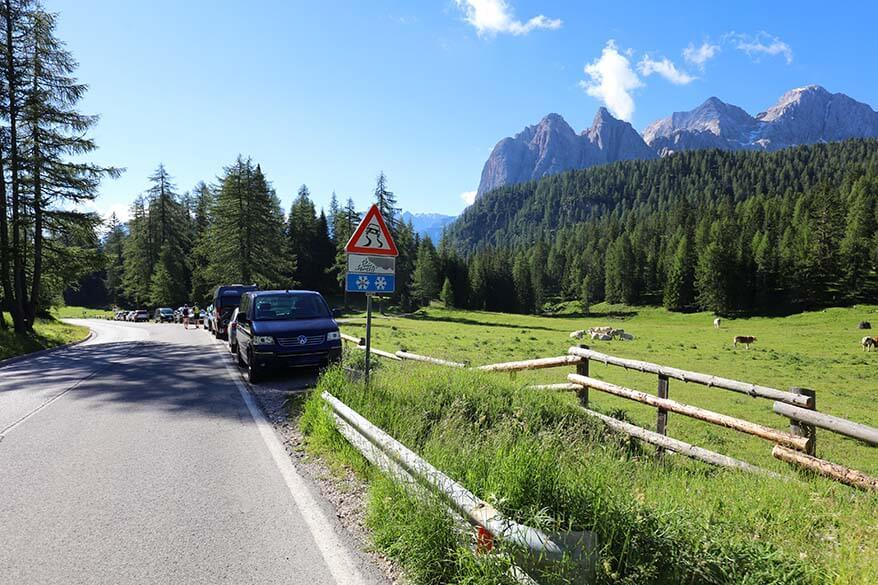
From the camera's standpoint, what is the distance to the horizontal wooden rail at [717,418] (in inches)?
223

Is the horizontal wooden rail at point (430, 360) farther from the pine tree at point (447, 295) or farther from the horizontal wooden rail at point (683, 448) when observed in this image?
the pine tree at point (447, 295)

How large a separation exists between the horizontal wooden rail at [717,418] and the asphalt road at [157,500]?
5.18m

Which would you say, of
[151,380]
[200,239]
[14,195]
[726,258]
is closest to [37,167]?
[14,195]

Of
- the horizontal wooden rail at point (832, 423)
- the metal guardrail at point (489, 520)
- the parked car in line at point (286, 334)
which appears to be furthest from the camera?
the parked car in line at point (286, 334)

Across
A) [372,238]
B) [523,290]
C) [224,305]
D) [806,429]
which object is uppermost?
[372,238]

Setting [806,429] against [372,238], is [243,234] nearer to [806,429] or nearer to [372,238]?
[372,238]

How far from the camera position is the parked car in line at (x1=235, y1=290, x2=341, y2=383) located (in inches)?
426

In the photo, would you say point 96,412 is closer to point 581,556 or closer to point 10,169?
point 581,556

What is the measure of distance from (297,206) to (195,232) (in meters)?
16.1

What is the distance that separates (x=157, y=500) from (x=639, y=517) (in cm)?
447

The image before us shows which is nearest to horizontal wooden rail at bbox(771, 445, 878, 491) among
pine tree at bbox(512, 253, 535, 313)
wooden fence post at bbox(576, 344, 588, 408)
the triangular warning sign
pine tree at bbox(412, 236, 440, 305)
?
wooden fence post at bbox(576, 344, 588, 408)

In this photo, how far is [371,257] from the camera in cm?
781

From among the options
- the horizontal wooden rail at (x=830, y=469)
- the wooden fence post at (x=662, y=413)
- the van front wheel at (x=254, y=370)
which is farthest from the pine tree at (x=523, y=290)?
the horizontal wooden rail at (x=830, y=469)

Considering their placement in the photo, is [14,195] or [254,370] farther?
[14,195]
